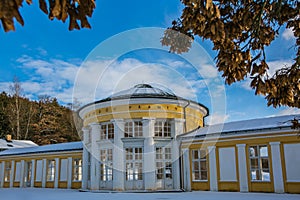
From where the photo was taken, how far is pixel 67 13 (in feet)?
7.07

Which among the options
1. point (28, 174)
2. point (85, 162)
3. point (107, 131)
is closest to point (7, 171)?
point (28, 174)

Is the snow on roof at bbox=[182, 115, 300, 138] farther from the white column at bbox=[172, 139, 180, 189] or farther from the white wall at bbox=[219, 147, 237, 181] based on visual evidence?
the white wall at bbox=[219, 147, 237, 181]

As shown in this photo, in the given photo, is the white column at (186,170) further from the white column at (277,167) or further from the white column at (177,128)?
the white column at (277,167)

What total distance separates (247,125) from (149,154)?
495 cm

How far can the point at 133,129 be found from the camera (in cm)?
1680

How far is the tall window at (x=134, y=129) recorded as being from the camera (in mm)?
16797

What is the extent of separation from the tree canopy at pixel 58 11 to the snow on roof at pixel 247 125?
502 inches

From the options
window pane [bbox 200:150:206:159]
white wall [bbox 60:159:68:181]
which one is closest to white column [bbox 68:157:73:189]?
white wall [bbox 60:159:68:181]

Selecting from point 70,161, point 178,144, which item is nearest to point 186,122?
point 178,144

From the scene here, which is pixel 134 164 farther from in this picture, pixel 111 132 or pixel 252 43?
pixel 252 43

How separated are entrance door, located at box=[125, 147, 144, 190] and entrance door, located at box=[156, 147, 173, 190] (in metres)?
0.85

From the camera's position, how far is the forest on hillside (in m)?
36.0

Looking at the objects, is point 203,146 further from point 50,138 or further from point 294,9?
point 50,138

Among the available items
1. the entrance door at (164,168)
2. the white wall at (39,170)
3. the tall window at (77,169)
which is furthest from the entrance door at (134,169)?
the white wall at (39,170)
